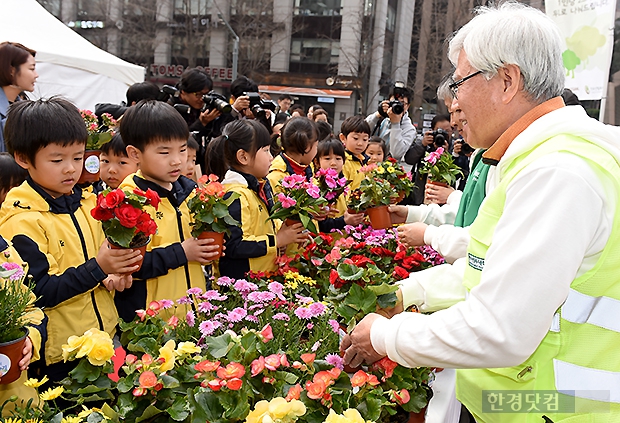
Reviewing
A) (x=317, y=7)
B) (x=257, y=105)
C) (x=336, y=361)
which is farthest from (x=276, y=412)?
(x=317, y=7)

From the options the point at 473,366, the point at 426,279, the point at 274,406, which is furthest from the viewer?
the point at 426,279

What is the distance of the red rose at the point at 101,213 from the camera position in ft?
6.08

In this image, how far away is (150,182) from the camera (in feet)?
8.05

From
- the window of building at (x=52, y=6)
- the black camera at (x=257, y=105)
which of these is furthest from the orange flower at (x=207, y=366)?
the window of building at (x=52, y=6)

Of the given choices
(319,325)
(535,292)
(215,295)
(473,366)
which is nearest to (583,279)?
(535,292)

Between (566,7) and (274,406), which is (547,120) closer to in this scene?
(274,406)

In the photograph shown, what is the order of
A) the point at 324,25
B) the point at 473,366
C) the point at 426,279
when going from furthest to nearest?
the point at 324,25 → the point at 426,279 → the point at 473,366

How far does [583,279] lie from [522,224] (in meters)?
0.24

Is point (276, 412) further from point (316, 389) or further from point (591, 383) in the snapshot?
point (591, 383)

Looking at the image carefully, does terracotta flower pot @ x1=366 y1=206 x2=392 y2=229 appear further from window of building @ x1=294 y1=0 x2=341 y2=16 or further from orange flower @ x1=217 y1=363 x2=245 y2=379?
window of building @ x1=294 y1=0 x2=341 y2=16

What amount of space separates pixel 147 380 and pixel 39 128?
4.04ft

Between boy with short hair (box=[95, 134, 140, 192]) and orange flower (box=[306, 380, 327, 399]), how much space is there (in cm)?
245

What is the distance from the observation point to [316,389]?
1.25 metres

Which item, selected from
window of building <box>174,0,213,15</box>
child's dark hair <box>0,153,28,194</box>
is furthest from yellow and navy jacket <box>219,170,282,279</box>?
window of building <box>174,0,213,15</box>
